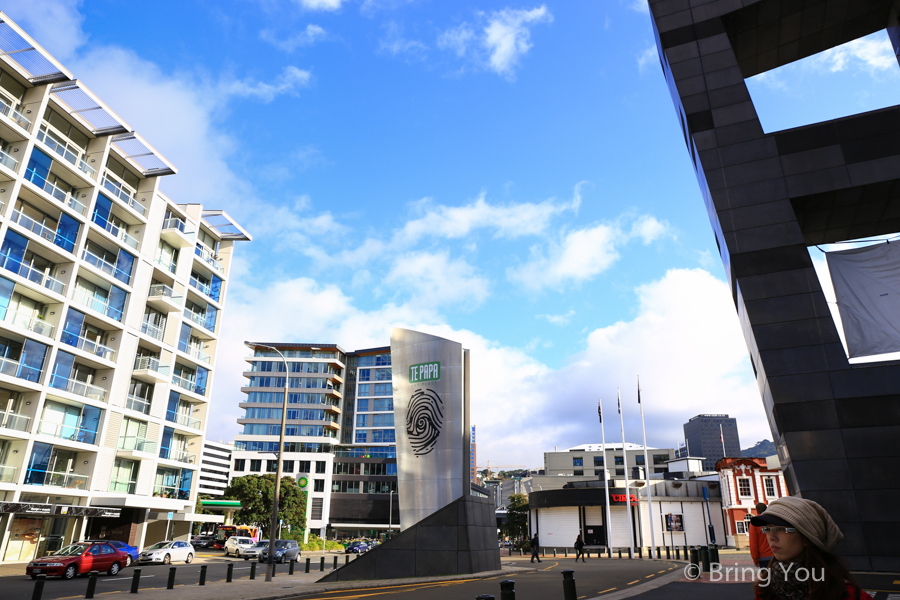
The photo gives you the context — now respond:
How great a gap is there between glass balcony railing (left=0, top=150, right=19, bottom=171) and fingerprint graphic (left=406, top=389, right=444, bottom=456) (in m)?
28.3

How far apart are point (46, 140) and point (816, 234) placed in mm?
44592

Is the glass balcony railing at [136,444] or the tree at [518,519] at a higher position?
the glass balcony railing at [136,444]

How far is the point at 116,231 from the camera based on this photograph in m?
42.1

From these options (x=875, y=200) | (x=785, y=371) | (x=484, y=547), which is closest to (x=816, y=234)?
(x=875, y=200)

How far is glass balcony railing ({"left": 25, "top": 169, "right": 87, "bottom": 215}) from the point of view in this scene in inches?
1385

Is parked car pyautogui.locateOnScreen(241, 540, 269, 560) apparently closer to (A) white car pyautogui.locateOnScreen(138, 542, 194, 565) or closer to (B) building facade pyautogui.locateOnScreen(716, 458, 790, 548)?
(A) white car pyautogui.locateOnScreen(138, 542, 194, 565)

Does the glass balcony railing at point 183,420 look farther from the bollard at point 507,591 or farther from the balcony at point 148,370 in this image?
the bollard at point 507,591

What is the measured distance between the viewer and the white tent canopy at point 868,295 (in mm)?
18688

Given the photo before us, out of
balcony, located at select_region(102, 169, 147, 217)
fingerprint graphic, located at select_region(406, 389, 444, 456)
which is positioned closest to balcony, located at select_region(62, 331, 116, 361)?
balcony, located at select_region(102, 169, 147, 217)

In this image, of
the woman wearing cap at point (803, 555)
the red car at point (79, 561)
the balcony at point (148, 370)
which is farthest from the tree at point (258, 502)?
the woman wearing cap at point (803, 555)

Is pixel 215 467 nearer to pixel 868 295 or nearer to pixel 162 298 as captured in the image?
pixel 162 298

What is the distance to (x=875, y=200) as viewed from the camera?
65.6 ft

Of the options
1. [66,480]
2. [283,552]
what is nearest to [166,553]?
[66,480]

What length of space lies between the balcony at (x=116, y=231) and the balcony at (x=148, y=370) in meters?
8.74
